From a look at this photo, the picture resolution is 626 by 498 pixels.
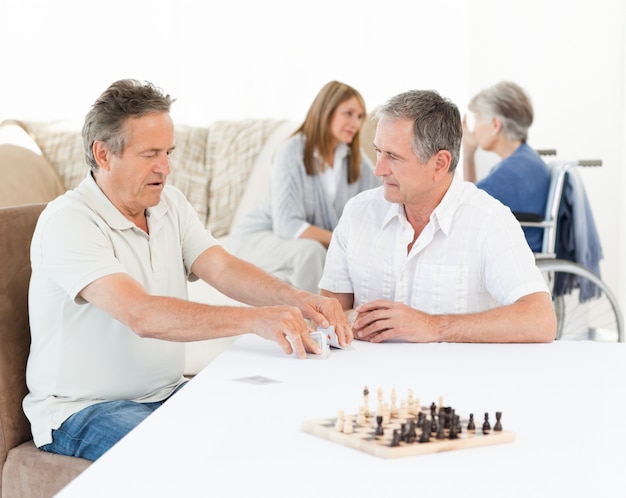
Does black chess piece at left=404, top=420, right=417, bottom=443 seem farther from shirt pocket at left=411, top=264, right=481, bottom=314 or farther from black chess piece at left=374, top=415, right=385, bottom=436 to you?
shirt pocket at left=411, top=264, right=481, bottom=314

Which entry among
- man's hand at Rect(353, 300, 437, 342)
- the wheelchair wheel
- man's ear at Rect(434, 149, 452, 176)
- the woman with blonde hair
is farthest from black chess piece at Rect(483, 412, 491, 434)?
the woman with blonde hair

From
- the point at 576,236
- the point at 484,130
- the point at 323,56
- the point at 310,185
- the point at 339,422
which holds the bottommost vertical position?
the point at 576,236

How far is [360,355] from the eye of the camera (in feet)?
5.88

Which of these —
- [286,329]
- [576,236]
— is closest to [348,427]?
[286,329]

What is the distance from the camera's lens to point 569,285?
12.7 feet

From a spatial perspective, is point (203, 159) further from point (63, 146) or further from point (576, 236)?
point (576, 236)

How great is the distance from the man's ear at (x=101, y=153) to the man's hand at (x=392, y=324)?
24.9 inches

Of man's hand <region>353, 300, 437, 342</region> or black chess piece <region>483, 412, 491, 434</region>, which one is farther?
man's hand <region>353, 300, 437, 342</region>

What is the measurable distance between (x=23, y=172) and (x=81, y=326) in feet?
8.32

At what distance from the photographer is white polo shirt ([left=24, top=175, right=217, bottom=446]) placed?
6.01ft

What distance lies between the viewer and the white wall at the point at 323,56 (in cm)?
450

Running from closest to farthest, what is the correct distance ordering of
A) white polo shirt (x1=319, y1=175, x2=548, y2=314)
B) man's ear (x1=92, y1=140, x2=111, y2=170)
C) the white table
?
the white table → man's ear (x1=92, y1=140, x2=111, y2=170) → white polo shirt (x1=319, y1=175, x2=548, y2=314)

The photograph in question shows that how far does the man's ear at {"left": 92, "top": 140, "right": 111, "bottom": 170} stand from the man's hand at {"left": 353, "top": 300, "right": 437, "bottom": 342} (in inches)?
24.9

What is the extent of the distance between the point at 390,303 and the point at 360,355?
0.18 metres
